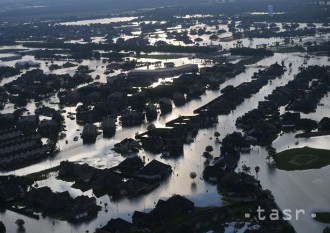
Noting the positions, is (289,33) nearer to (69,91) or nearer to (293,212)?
(69,91)

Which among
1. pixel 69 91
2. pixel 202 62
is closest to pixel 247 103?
pixel 69 91

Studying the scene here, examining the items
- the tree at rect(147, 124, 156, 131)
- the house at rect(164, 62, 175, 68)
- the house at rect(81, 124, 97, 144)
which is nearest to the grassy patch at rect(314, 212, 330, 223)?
the tree at rect(147, 124, 156, 131)

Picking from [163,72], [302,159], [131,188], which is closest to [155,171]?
[131,188]

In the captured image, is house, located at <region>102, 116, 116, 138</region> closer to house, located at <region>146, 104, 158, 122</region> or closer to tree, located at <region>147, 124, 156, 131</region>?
tree, located at <region>147, 124, 156, 131</region>

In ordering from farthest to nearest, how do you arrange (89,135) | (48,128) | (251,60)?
(251,60) → (48,128) → (89,135)

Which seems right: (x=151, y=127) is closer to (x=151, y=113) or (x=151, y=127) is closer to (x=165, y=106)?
(x=151, y=113)

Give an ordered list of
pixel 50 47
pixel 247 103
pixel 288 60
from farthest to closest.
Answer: pixel 50 47
pixel 288 60
pixel 247 103

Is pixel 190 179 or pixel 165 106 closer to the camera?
pixel 190 179
